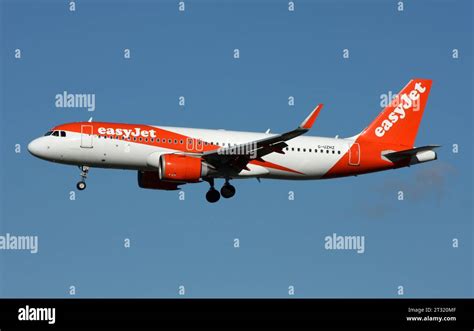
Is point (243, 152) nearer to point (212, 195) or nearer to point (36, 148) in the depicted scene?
point (212, 195)

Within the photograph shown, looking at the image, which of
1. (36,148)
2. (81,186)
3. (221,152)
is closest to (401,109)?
(221,152)

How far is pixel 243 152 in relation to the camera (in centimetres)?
5275

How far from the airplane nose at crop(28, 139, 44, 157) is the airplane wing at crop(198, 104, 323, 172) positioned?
27.3ft

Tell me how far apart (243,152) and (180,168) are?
3348mm

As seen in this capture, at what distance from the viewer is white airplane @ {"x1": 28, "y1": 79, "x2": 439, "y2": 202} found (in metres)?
52.2

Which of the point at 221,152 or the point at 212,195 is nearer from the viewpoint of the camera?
the point at 221,152

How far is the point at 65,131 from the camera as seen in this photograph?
52688mm

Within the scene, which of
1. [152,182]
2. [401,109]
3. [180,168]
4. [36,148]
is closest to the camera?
[180,168]

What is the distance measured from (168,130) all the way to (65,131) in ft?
17.5

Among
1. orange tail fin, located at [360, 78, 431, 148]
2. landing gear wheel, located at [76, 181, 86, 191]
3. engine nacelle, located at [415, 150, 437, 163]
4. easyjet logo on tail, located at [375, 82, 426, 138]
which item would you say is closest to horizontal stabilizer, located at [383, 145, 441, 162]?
engine nacelle, located at [415, 150, 437, 163]

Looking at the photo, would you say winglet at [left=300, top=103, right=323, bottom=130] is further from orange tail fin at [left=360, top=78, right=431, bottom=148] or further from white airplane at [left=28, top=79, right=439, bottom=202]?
orange tail fin at [left=360, top=78, right=431, bottom=148]

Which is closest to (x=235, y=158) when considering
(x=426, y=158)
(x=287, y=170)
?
(x=287, y=170)

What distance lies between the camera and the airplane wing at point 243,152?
51781 mm
